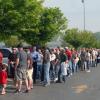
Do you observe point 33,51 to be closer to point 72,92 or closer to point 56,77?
point 56,77

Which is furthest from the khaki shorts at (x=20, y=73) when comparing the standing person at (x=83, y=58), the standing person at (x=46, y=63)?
the standing person at (x=83, y=58)

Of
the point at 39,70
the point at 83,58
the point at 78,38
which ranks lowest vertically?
the point at 39,70

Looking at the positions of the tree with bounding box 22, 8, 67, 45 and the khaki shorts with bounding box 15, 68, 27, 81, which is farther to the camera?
the tree with bounding box 22, 8, 67, 45

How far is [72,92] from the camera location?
16453mm

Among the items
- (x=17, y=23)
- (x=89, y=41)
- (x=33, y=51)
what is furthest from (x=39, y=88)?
(x=89, y=41)

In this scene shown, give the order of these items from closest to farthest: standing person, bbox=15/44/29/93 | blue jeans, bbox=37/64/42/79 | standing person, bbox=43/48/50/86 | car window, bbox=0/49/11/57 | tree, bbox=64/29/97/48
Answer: standing person, bbox=15/44/29/93, standing person, bbox=43/48/50/86, blue jeans, bbox=37/64/42/79, car window, bbox=0/49/11/57, tree, bbox=64/29/97/48

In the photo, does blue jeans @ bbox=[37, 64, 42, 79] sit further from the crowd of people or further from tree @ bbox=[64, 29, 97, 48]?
tree @ bbox=[64, 29, 97, 48]

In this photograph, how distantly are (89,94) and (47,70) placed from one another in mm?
3866

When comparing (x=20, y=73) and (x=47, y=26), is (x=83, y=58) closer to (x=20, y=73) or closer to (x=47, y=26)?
(x=47, y=26)

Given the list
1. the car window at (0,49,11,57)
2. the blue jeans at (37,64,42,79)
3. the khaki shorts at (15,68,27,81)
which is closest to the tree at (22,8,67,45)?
the car window at (0,49,11,57)

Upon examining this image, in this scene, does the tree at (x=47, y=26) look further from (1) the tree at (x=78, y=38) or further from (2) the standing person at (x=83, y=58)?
(1) the tree at (x=78, y=38)

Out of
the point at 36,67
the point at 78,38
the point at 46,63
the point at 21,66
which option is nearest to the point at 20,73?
the point at 21,66

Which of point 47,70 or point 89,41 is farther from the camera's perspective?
point 89,41

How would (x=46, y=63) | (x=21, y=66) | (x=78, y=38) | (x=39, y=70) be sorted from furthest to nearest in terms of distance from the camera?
(x=78, y=38) < (x=39, y=70) < (x=46, y=63) < (x=21, y=66)
